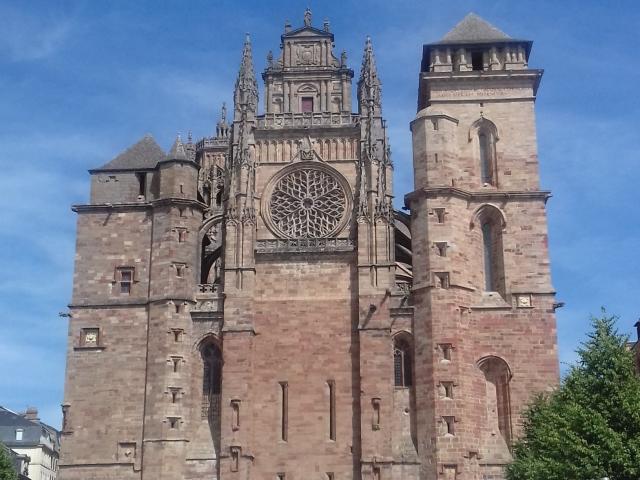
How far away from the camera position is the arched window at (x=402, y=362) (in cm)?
3619

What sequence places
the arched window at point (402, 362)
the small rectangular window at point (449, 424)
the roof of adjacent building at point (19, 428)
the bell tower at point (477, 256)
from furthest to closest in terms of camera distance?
the roof of adjacent building at point (19, 428), the arched window at point (402, 362), the bell tower at point (477, 256), the small rectangular window at point (449, 424)

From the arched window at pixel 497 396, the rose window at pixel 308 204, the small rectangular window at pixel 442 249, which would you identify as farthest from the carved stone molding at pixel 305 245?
the arched window at pixel 497 396

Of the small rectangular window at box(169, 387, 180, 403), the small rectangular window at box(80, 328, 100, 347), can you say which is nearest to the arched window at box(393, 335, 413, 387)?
the small rectangular window at box(169, 387, 180, 403)

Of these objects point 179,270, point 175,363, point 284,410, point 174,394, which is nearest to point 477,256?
point 284,410

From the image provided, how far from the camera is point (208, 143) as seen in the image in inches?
2061

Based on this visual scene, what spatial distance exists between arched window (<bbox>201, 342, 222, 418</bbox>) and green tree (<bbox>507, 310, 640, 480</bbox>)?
14.5 metres

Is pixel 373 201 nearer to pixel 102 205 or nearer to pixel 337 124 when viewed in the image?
pixel 337 124

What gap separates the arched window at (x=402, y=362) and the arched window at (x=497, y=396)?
2.57 metres

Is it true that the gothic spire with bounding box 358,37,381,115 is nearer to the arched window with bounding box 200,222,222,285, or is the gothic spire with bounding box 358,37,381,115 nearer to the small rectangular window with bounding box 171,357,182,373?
the arched window with bounding box 200,222,222,285

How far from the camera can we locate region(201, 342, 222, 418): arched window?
36625mm

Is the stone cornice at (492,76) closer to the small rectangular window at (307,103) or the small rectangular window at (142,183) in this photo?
the small rectangular window at (307,103)

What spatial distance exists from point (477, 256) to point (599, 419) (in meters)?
14.7

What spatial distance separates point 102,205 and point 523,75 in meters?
17.6

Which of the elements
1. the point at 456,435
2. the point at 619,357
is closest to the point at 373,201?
the point at 456,435
